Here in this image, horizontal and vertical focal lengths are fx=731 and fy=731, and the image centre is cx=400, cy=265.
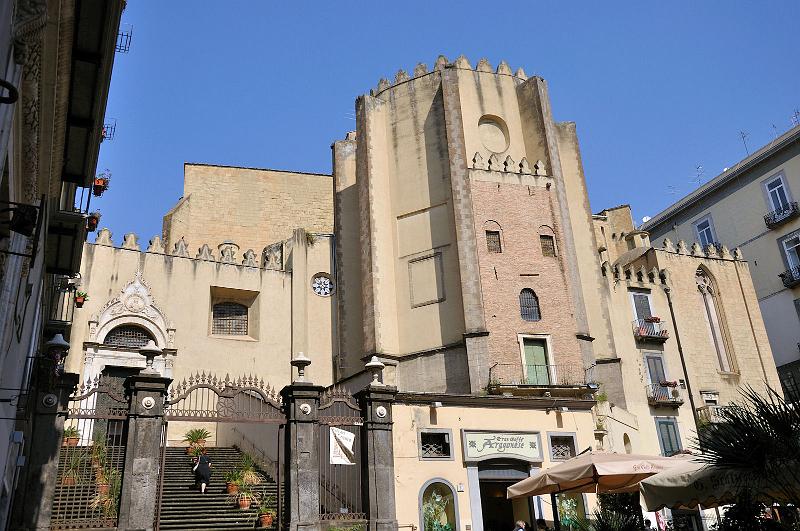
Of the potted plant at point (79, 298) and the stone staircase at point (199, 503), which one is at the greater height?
the potted plant at point (79, 298)

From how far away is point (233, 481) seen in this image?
57.5ft

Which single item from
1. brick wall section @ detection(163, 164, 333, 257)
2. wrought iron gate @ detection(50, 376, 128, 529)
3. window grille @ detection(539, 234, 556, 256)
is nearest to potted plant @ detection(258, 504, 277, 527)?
wrought iron gate @ detection(50, 376, 128, 529)

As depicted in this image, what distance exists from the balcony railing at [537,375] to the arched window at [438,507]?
7709 mm

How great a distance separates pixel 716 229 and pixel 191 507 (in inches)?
1261

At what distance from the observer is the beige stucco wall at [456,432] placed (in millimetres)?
17172

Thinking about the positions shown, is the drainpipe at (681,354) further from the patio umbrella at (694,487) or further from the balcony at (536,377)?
the patio umbrella at (694,487)

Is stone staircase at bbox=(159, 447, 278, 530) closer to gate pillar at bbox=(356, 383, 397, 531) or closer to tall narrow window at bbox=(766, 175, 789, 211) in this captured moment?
gate pillar at bbox=(356, 383, 397, 531)

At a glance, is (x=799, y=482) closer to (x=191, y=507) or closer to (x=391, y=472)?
(x=391, y=472)

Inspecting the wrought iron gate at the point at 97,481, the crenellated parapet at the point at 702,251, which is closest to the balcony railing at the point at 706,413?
the crenellated parapet at the point at 702,251

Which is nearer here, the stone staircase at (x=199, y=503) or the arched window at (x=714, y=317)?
the stone staircase at (x=199, y=503)

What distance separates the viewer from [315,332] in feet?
97.8

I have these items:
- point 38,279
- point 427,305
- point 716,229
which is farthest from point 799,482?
point 716,229

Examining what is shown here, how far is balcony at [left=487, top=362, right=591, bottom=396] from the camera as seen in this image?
2511 centimetres

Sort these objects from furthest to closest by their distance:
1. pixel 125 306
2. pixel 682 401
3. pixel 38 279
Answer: pixel 682 401
pixel 125 306
pixel 38 279
